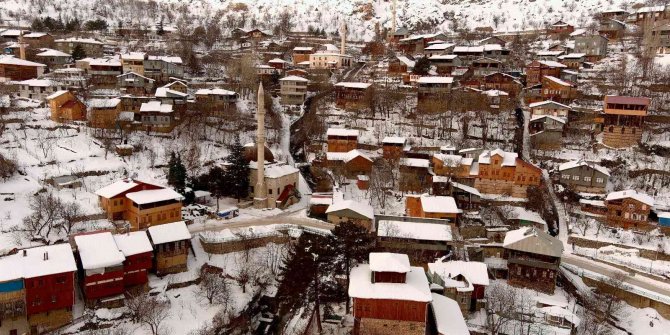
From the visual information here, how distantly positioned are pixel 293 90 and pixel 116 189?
89.2 feet

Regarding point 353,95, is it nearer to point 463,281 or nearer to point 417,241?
point 417,241

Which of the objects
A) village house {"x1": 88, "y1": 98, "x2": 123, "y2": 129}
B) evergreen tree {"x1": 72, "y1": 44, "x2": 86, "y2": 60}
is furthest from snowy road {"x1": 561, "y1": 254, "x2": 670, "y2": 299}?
evergreen tree {"x1": 72, "y1": 44, "x2": 86, "y2": 60}

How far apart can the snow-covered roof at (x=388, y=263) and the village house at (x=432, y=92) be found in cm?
2959

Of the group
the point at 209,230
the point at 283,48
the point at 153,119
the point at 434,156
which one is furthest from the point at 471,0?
the point at 209,230

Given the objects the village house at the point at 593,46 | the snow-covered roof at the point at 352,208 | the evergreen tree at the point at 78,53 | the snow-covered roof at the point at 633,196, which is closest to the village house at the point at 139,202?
the snow-covered roof at the point at 352,208

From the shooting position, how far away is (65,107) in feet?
136

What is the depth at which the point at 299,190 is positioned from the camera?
4044cm

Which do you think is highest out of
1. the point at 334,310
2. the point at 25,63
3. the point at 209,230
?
the point at 25,63

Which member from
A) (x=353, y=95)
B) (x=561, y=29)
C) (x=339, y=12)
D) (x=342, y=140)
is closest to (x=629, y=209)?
(x=342, y=140)

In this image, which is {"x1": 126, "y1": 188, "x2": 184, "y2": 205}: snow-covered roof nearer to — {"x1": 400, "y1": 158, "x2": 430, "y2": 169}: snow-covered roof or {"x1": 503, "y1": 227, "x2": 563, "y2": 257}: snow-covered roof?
{"x1": 400, "y1": 158, "x2": 430, "y2": 169}: snow-covered roof

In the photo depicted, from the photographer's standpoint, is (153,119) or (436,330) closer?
(436,330)

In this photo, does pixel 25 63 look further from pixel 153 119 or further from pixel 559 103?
pixel 559 103

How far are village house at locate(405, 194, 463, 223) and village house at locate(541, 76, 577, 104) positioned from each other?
73.7 feet

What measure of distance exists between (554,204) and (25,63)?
50623 mm
